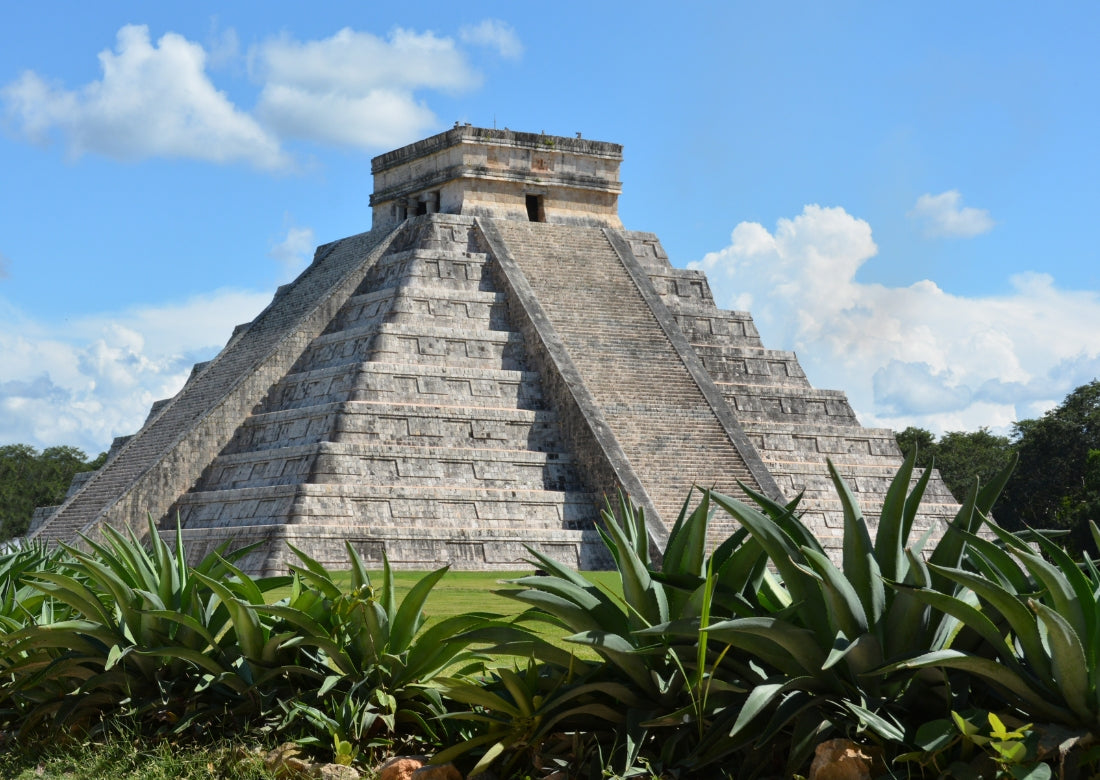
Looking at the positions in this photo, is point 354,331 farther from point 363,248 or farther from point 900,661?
point 900,661

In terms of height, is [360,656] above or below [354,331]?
below

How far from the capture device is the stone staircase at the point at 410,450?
664 inches

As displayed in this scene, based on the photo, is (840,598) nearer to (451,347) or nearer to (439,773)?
(439,773)

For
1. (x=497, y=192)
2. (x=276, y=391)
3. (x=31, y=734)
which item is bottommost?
(x=31, y=734)

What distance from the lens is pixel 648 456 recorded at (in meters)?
18.7

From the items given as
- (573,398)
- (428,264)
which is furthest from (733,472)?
(428,264)

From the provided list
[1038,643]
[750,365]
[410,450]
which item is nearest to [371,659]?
[1038,643]

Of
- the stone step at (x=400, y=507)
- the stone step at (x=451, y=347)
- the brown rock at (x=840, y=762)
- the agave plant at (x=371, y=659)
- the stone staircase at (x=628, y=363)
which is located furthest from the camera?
the stone step at (x=451, y=347)

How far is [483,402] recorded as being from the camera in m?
19.3

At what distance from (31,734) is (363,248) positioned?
1787 centimetres

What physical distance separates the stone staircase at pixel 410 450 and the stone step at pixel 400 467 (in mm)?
19

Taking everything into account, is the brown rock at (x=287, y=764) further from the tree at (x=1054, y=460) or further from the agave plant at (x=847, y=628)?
the tree at (x=1054, y=460)

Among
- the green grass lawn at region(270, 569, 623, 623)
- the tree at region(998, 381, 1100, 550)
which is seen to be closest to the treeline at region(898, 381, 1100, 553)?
the tree at region(998, 381, 1100, 550)

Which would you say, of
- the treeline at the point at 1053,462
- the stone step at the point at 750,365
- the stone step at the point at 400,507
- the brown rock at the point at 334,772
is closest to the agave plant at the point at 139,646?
the brown rock at the point at 334,772
